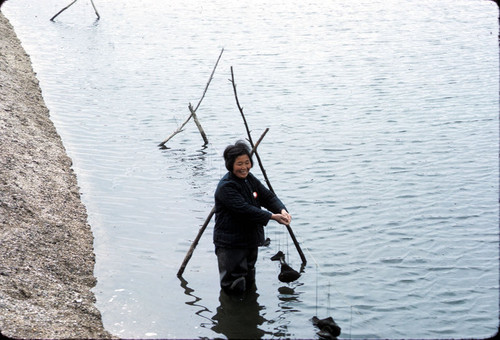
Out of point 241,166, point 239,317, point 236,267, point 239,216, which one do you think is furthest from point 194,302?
point 241,166

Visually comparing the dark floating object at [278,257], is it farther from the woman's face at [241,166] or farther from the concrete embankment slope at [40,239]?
the woman's face at [241,166]

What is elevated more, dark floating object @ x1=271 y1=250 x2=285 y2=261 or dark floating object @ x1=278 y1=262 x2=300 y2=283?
dark floating object @ x1=278 y1=262 x2=300 y2=283

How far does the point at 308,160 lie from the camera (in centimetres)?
1466

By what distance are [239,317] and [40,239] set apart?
3168 millimetres

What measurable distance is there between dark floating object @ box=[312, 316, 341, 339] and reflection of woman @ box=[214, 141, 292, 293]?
0.98m

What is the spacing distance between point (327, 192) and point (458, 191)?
90.9 inches

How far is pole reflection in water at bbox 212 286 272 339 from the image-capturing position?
7.70m

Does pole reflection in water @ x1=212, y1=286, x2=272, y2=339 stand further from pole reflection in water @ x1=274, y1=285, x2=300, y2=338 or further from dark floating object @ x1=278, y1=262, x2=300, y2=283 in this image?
dark floating object @ x1=278, y1=262, x2=300, y2=283

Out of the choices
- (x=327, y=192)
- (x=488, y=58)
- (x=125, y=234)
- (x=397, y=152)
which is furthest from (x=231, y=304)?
(x=488, y=58)

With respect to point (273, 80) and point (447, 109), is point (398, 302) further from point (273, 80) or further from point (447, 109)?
point (273, 80)

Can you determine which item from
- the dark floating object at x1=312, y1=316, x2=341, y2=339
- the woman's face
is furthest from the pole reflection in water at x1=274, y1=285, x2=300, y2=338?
the woman's face

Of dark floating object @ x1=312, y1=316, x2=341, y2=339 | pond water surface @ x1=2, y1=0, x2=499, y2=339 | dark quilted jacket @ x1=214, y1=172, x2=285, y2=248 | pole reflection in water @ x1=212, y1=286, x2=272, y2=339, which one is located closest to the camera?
dark quilted jacket @ x1=214, y1=172, x2=285, y2=248

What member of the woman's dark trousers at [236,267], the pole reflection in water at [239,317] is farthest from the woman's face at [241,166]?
the pole reflection in water at [239,317]

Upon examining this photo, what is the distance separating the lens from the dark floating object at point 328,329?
24.8 ft
